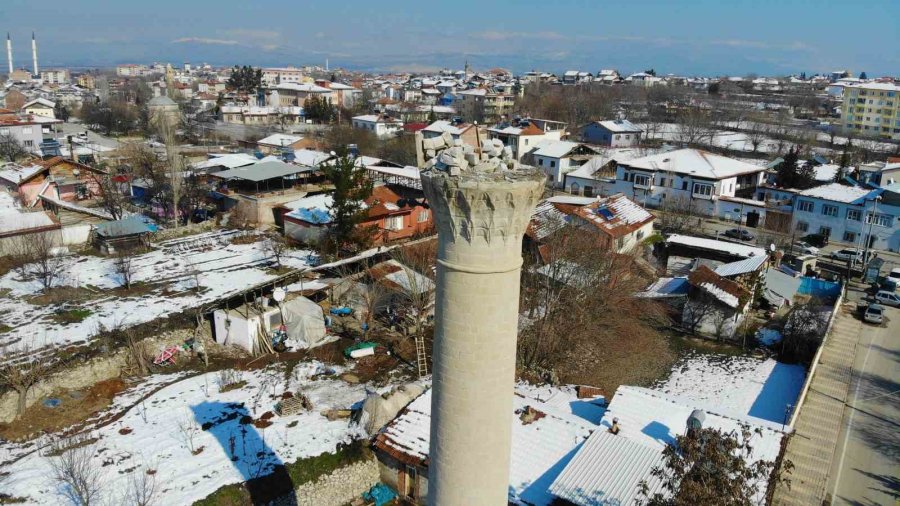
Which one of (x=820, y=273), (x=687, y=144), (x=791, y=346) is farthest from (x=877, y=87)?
(x=791, y=346)

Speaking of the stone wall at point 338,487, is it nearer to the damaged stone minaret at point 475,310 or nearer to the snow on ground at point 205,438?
the snow on ground at point 205,438

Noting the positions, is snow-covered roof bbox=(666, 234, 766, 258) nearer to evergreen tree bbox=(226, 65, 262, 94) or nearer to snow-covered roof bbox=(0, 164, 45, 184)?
snow-covered roof bbox=(0, 164, 45, 184)

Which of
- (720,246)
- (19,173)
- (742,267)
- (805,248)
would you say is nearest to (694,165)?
(805,248)

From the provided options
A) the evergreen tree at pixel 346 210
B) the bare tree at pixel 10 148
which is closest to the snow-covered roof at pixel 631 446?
the evergreen tree at pixel 346 210

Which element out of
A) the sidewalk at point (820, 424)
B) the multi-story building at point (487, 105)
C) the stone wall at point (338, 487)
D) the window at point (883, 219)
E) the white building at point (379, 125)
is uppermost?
the multi-story building at point (487, 105)

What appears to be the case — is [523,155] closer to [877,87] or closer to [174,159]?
[174,159]

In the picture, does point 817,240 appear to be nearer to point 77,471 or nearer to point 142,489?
point 142,489
